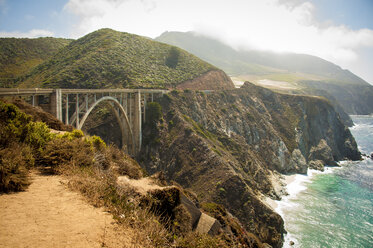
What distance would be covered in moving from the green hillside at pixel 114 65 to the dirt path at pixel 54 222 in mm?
43948

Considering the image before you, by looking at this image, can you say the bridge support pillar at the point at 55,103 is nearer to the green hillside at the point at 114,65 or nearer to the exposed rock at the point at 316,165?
the green hillside at the point at 114,65

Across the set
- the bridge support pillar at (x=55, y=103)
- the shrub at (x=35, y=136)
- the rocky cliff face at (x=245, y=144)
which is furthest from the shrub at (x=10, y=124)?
the rocky cliff face at (x=245, y=144)

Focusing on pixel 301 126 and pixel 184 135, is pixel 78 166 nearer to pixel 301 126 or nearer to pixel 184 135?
pixel 184 135

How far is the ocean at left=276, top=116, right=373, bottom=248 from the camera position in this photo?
27.6 metres

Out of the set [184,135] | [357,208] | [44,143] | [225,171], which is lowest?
[357,208]


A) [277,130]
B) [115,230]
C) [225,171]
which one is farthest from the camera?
[277,130]

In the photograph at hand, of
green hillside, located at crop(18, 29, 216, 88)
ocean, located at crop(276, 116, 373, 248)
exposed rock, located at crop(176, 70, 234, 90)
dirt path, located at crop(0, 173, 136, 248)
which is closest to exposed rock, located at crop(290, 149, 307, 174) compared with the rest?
ocean, located at crop(276, 116, 373, 248)

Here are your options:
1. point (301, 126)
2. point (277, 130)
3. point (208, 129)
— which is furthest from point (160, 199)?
point (301, 126)

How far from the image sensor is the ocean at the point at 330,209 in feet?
90.5

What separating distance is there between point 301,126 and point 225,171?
4561 cm

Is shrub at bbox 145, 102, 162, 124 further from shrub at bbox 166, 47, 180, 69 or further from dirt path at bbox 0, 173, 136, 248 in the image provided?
dirt path at bbox 0, 173, 136, 248

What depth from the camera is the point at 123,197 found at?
6902 millimetres

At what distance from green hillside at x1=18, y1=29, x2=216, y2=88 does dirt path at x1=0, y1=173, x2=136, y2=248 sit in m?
43.9

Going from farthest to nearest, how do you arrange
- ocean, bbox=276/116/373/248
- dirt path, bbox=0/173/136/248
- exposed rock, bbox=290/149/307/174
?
exposed rock, bbox=290/149/307/174 → ocean, bbox=276/116/373/248 → dirt path, bbox=0/173/136/248
